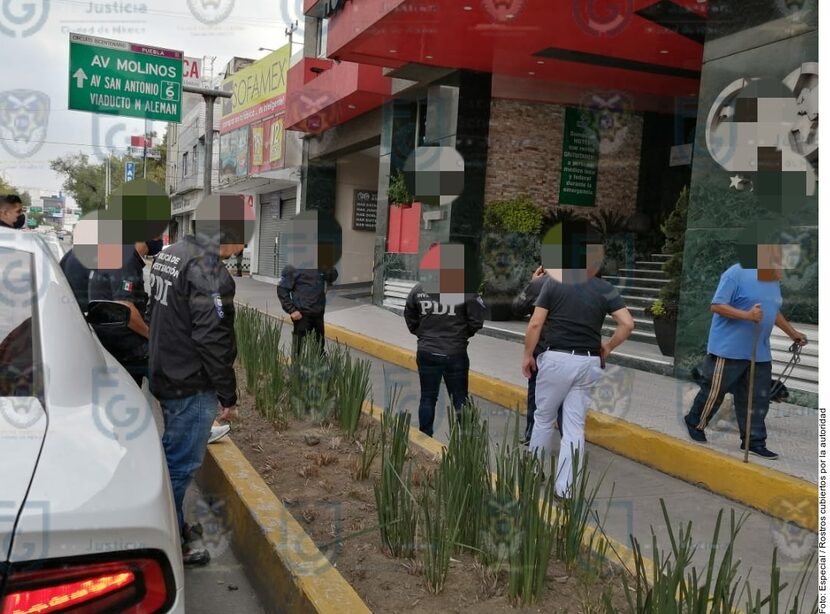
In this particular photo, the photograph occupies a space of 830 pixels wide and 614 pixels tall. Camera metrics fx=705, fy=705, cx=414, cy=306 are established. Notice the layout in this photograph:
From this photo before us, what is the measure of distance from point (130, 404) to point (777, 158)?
6471mm

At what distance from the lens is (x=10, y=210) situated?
695 centimetres

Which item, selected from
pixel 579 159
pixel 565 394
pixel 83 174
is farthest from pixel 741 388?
pixel 83 174

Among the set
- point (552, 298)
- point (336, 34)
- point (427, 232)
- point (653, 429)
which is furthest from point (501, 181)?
point (552, 298)

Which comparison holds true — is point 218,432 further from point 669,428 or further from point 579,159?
point 579,159

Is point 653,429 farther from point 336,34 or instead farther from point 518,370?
point 336,34

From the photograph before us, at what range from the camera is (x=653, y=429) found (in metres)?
5.23

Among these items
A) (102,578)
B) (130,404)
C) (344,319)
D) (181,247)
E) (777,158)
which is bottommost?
(344,319)

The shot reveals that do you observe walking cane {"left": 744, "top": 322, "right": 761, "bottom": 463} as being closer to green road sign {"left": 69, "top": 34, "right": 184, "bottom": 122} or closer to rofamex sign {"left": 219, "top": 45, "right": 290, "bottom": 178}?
green road sign {"left": 69, "top": 34, "right": 184, "bottom": 122}

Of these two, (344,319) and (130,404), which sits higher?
(130,404)

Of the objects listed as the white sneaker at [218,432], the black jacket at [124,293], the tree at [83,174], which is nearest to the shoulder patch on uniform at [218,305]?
the black jacket at [124,293]

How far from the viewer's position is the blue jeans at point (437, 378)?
185 inches

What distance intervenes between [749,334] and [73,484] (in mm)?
4221

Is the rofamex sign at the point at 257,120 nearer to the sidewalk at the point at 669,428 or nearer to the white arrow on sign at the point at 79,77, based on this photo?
the white arrow on sign at the point at 79,77

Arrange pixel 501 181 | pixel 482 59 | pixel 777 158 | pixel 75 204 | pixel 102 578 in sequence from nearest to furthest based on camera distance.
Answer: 1. pixel 102 578
2. pixel 777 158
3. pixel 482 59
4. pixel 501 181
5. pixel 75 204
